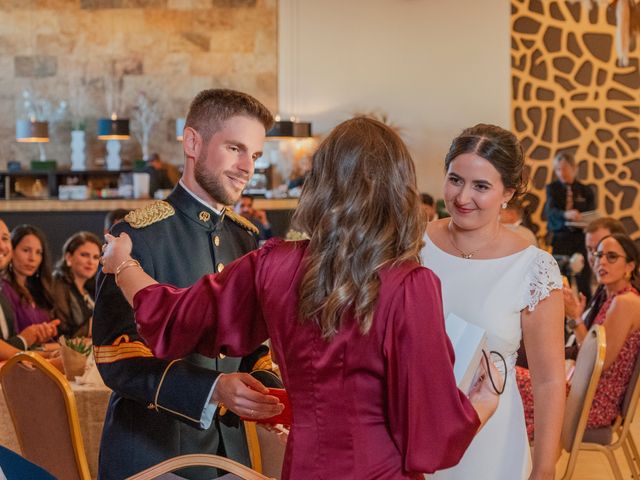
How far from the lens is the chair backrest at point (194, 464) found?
2.22m

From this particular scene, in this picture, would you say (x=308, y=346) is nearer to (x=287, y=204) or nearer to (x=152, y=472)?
(x=152, y=472)

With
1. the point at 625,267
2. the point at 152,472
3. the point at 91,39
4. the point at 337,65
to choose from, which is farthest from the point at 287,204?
the point at 152,472

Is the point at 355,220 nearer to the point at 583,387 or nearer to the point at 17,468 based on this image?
the point at 17,468

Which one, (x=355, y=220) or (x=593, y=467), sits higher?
(x=355, y=220)

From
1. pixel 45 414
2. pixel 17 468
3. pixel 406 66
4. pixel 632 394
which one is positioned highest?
pixel 406 66

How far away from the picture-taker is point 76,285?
6145mm

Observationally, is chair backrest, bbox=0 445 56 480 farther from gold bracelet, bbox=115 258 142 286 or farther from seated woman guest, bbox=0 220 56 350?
seated woman guest, bbox=0 220 56 350

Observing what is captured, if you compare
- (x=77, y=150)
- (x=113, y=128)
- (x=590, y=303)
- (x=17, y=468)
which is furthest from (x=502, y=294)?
(x=77, y=150)

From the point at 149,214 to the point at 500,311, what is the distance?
94 cm

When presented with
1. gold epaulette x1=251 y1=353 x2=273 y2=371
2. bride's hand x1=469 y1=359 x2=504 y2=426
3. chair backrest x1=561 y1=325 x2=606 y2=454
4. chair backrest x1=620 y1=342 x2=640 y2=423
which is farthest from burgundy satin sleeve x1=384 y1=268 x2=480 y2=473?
chair backrest x1=620 y1=342 x2=640 y2=423

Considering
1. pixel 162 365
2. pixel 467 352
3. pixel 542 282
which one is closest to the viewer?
pixel 467 352

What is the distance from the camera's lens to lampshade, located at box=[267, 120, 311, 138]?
12.7m

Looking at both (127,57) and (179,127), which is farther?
(127,57)

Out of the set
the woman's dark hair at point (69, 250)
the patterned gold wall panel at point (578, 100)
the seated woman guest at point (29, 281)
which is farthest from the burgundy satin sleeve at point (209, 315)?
the patterned gold wall panel at point (578, 100)
